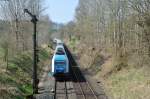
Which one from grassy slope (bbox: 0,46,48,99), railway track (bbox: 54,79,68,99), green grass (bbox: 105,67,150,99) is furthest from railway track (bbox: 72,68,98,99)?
grassy slope (bbox: 0,46,48,99)

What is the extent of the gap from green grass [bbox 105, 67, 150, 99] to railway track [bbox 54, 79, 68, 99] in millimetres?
3660

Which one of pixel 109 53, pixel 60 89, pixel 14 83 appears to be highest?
pixel 109 53

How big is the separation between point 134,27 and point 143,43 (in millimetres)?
5007

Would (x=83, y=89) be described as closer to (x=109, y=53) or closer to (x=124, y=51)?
(x=124, y=51)

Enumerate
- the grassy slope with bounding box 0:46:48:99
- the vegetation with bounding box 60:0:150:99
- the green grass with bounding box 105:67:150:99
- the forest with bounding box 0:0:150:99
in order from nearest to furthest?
the grassy slope with bounding box 0:46:48:99 → the green grass with bounding box 105:67:150:99 → the forest with bounding box 0:0:150:99 → the vegetation with bounding box 60:0:150:99

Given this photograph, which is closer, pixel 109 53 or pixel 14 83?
pixel 14 83

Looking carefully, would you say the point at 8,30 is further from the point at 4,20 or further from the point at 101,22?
the point at 101,22

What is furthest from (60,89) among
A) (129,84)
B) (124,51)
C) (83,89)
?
(124,51)

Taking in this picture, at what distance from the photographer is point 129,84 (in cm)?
3020

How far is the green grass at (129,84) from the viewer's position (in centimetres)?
2642

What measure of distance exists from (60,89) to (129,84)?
612 cm

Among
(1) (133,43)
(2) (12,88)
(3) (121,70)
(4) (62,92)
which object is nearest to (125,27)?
(1) (133,43)

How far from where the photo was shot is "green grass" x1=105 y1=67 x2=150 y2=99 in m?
26.4

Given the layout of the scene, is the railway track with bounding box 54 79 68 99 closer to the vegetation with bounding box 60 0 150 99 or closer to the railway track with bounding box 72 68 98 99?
the railway track with bounding box 72 68 98 99
